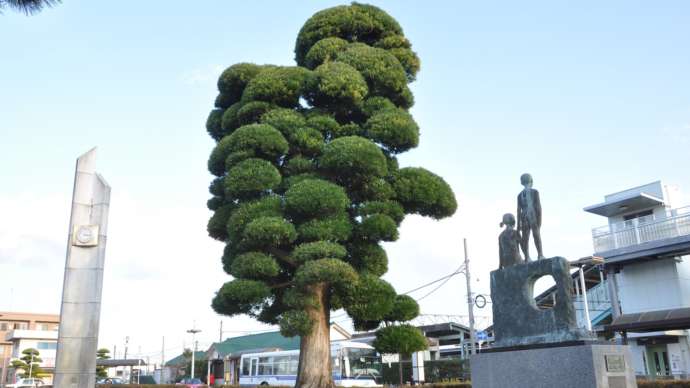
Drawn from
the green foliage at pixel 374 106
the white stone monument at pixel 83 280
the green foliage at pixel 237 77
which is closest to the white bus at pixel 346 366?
the white stone monument at pixel 83 280

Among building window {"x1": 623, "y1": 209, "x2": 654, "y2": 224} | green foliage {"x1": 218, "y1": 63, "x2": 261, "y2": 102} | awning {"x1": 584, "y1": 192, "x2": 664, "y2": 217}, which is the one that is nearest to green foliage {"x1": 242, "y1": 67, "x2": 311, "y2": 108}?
green foliage {"x1": 218, "y1": 63, "x2": 261, "y2": 102}

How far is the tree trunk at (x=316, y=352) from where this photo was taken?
1264cm

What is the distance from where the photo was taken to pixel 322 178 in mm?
13664

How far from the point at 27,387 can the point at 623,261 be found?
3798 centimetres

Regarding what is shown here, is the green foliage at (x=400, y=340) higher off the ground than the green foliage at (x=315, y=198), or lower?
lower

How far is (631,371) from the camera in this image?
8203 mm

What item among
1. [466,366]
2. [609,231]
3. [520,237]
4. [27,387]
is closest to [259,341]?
[27,387]

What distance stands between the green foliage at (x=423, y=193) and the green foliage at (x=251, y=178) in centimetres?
307

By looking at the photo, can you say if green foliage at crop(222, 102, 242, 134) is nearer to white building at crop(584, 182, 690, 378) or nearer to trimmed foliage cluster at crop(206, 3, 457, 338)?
trimmed foliage cluster at crop(206, 3, 457, 338)

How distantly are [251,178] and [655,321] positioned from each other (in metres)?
13.8

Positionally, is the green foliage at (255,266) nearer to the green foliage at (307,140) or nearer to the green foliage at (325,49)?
the green foliage at (307,140)

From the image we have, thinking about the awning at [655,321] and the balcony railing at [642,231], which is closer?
the awning at [655,321]

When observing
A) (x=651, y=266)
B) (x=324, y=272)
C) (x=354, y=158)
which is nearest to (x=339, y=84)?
(x=354, y=158)

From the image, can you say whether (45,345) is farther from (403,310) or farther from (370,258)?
(403,310)
